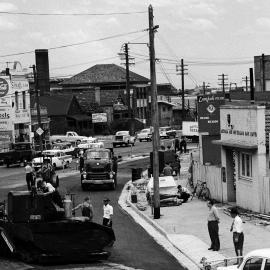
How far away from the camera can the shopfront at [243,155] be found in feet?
92.1

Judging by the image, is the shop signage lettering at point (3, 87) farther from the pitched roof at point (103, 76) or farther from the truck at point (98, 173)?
the pitched roof at point (103, 76)

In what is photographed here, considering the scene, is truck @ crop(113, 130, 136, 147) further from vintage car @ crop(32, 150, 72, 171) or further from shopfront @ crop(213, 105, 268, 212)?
shopfront @ crop(213, 105, 268, 212)

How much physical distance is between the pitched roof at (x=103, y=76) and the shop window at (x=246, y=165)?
9412cm

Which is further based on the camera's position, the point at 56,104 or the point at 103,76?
the point at 103,76

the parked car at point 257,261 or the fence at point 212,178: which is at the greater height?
the parked car at point 257,261

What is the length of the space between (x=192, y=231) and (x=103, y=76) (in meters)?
106

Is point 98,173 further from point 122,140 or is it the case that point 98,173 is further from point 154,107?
point 122,140

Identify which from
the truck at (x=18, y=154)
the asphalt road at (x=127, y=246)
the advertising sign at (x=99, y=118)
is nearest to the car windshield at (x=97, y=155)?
the asphalt road at (x=127, y=246)

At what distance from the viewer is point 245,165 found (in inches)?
1176

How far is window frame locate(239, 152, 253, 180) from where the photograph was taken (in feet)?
96.1

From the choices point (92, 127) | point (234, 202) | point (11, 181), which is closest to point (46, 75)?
point (92, 127)

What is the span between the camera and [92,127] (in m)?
101

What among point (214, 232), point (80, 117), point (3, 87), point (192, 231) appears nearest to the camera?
point (214, 232)

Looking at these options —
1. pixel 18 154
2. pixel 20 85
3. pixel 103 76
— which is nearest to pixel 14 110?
pixel 20 85
